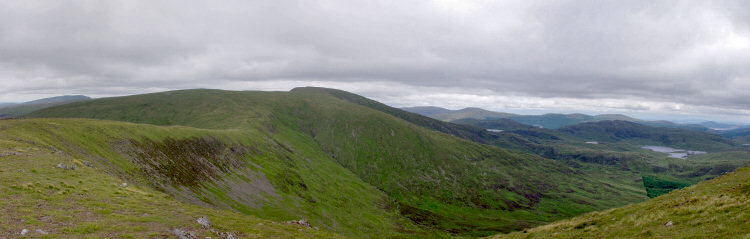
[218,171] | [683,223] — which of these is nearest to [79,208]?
[683,223]

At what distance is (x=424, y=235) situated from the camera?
13912cm

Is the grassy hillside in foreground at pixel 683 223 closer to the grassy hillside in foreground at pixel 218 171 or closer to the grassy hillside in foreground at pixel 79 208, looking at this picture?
the grassy hillside in foreground at pixel 79 208

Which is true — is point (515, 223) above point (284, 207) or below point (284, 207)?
below

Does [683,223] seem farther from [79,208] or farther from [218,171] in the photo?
[218,171]

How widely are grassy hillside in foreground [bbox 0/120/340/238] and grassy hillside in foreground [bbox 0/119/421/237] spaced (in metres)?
1.41

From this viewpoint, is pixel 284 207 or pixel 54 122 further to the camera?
pixel 284 207

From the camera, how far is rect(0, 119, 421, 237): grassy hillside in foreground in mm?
62281

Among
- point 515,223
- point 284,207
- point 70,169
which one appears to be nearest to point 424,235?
Result: point 284,207

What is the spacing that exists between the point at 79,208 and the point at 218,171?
88.3 meters

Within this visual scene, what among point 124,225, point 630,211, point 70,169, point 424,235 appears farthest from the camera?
point 424,235

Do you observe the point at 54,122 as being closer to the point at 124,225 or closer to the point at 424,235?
the point at 124,225

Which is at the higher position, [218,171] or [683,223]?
[683,223]

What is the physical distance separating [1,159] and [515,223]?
211 meters

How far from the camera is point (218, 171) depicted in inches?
4377
